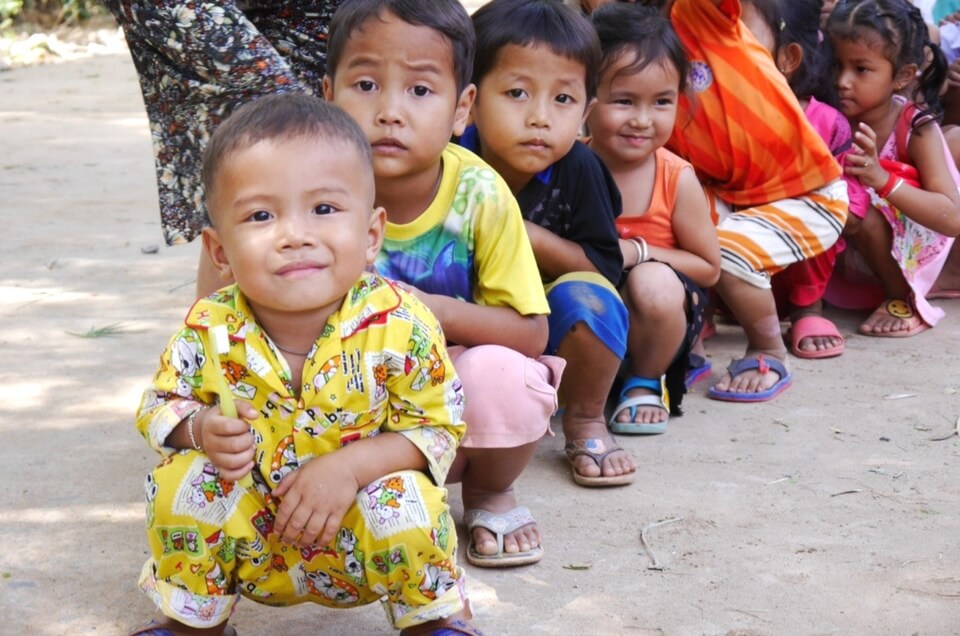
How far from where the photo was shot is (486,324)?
8.13 ft

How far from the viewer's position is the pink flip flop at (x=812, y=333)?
3814mm

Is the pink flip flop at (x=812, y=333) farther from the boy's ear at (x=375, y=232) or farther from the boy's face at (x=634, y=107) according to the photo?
the boy's ear at (x=375, y=232)

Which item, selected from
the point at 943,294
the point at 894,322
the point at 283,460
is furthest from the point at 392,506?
the point at 943,294

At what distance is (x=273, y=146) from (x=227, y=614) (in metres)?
0.77

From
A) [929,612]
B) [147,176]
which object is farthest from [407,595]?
[147,176]

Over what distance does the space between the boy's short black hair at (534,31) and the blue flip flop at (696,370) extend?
1.07 meters

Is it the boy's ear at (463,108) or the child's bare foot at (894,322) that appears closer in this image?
the boy's ear at (463,108)

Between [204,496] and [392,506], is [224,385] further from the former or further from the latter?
[392,506]

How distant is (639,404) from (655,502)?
1.60 feet

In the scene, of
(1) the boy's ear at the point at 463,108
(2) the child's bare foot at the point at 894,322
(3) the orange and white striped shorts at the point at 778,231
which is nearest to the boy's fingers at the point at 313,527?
(1) the boy's ear at the point at 463,108

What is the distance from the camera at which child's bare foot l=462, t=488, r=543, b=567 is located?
249cm

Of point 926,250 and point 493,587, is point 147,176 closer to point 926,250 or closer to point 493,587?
point 926,250

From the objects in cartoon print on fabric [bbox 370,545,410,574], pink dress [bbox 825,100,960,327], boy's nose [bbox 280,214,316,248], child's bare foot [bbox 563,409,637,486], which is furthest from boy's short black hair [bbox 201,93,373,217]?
pink dress [bbox 825,100,960,327]

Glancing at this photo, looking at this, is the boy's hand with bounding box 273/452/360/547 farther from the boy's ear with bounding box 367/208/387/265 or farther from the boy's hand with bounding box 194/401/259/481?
the boy's ear with bounding box 367/208/387/265
